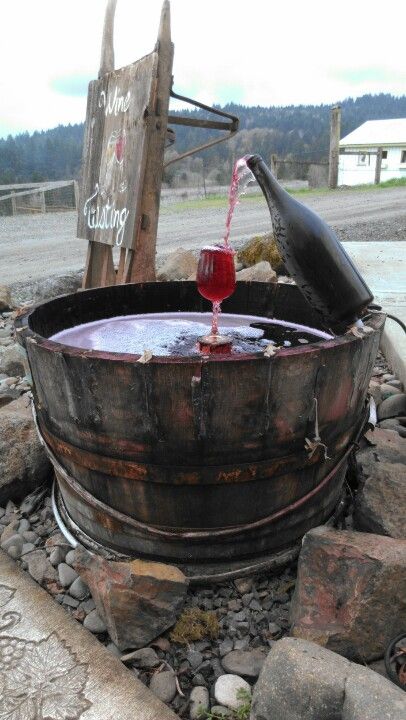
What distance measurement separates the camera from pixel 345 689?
157cm

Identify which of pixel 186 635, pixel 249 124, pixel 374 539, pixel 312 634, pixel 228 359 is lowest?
pixel 186 635

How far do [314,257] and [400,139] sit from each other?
49622mm

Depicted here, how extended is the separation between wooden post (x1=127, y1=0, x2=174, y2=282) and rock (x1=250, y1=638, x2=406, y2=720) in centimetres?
326

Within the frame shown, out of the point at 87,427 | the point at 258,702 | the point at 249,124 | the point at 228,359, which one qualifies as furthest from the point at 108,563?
the point at 249,124

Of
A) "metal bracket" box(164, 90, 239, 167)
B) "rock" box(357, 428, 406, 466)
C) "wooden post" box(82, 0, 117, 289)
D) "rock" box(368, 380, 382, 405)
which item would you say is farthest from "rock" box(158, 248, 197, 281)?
"rock" box(357, 428, 406, 466)

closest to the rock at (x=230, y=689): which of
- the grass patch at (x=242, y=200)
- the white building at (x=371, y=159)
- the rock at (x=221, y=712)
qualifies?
the rock at (x=221, y=712)

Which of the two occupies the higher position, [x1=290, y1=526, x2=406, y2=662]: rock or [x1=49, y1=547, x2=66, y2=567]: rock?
[x1=290, y1=526, x2=406, y2=662]: rock

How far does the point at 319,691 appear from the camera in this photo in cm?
157

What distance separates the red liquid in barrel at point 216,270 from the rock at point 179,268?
4.12 m

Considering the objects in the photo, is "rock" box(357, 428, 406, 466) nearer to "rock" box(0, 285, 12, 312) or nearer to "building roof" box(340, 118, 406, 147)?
"rock" box(0, 285, 12, 312)

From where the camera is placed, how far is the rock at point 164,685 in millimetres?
1838

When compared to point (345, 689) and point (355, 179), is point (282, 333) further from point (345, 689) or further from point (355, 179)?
point (355, 179)

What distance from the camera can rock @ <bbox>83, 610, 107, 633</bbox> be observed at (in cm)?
210

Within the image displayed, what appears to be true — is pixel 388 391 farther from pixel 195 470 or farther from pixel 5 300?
pixel 5 300
